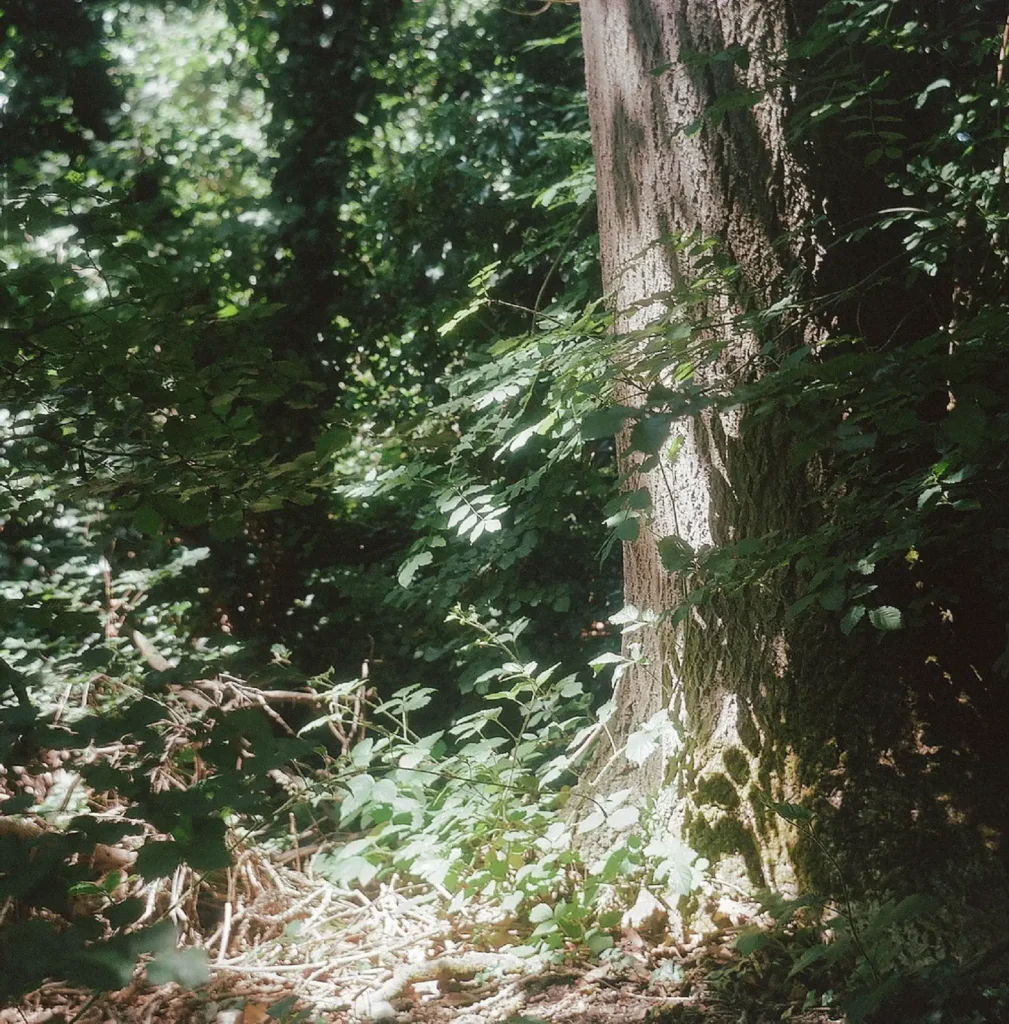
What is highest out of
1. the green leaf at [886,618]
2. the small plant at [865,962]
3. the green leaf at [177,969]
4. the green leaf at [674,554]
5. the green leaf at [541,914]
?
the green leaf at [674,554]

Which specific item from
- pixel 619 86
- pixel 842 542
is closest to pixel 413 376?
pixel 619 86

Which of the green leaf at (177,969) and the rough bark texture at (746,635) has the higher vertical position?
the rough bark texture at (746,635)

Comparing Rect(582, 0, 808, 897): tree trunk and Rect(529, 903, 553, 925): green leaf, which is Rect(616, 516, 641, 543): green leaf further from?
Rect(529, 903, 553, 925): green leaf

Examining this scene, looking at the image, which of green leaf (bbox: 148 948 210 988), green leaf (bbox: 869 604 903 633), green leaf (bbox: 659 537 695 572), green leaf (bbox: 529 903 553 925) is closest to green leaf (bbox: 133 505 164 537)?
green leaf (bbox: 148 948 210 988)

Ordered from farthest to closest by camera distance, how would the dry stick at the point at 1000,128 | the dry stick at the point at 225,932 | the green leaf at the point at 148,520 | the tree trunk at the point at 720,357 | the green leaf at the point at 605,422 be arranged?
the dry stick at the point at 225,932
the tree trunk at the point at 720,357
the dry stick at the point at 1000,128
the green leaf at the point at 148,520
the green leaf at the point at 605,422

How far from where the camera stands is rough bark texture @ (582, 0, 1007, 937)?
2246 millimetres

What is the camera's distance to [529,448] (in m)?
4.45

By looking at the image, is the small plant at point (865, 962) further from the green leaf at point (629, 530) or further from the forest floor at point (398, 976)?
the green leaf at point (629, 530)

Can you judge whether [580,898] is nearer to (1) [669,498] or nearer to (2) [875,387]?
(1) [669,498]

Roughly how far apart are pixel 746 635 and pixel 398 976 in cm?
143

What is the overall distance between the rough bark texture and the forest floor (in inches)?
13.5

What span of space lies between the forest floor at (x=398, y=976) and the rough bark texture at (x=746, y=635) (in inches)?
13.5

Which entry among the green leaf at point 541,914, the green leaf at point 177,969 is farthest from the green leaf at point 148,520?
the green leaf at point 541,914

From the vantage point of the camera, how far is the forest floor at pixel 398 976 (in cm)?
222
